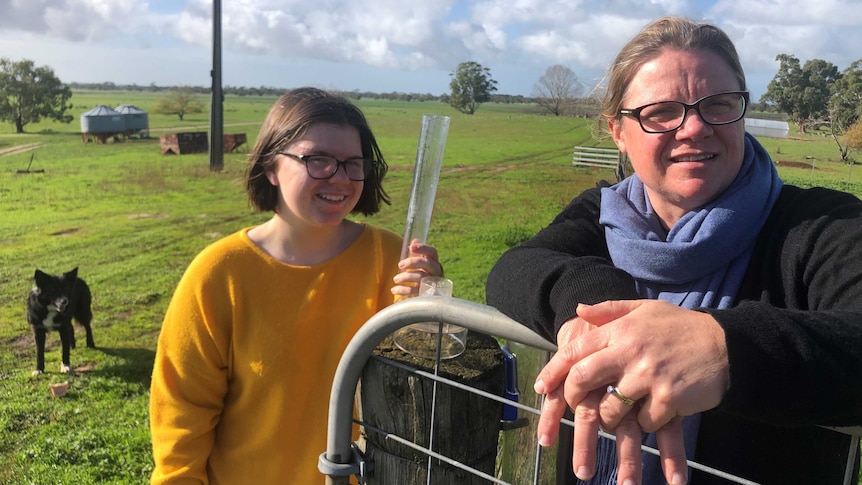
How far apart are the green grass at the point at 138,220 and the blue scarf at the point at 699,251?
819mm

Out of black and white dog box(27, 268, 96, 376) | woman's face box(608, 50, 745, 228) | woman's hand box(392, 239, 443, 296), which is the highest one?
woman's face box(608, 50, 745, 228)

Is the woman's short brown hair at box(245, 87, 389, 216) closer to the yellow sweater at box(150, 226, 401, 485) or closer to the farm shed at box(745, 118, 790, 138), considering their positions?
the yellow sweater at box(150, 226, 401, 485)

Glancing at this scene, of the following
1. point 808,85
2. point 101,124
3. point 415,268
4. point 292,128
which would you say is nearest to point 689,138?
point 415,268

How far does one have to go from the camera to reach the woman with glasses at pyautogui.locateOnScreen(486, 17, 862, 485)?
2.54ft

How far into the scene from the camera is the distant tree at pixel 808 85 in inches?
147

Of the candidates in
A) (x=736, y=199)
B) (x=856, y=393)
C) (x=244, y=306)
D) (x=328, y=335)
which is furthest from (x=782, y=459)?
(x=244, y=306)

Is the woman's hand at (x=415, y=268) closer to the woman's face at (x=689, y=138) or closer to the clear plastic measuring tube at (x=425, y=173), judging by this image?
the clear plastic measuring tube at (x=425, y=173)

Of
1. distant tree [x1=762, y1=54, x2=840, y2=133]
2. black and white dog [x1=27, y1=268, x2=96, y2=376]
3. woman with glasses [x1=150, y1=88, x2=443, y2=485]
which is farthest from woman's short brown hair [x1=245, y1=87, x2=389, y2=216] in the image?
black and white dog [x1=27, y1=268, x2=96, y2=376]

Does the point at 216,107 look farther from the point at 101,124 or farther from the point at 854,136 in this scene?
the point at 854,136

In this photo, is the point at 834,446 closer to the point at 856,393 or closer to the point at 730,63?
the point at 856,393

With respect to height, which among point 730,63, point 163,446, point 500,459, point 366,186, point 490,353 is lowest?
point 500,459

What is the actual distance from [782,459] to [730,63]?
0.79 meters

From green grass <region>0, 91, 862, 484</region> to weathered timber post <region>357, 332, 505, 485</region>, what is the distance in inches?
42.3

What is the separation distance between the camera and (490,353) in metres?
1.27
